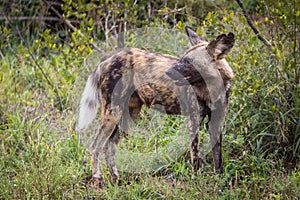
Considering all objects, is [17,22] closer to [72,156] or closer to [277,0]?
[72,156]

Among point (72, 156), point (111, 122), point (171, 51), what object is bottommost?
point (72, 156)

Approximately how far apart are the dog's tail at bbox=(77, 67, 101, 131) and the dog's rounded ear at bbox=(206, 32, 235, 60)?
3.33 feet

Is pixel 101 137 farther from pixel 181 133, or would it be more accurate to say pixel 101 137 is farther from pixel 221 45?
pixel 221 45

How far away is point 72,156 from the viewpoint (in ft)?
14.5

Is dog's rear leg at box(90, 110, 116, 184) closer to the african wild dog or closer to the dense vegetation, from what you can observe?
the african wild dog

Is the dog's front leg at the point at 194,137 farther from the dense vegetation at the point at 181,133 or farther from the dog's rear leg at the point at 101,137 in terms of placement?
the dog's rear leg at the point at 101,137

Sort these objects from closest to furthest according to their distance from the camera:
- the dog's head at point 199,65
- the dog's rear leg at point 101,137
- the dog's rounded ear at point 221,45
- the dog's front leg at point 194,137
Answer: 1. the dog's rounded ear at point 221,45
2. the dog's head at point 199,65
3. the dog's front leg at point 194,137
4. the dog's rear leg at point 101,137

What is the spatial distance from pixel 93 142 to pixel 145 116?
0.89m

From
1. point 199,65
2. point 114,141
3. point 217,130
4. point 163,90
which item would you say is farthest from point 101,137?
point 199,65

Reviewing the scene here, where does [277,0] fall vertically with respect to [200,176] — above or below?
above

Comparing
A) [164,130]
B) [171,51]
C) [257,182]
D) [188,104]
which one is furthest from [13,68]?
[257,182]

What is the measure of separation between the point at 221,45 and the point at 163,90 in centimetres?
64

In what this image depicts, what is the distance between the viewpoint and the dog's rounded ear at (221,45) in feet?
11.5

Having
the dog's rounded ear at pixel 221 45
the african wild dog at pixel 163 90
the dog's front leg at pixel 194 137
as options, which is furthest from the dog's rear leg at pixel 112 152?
the dog's rounded ear at pixel 221 45
